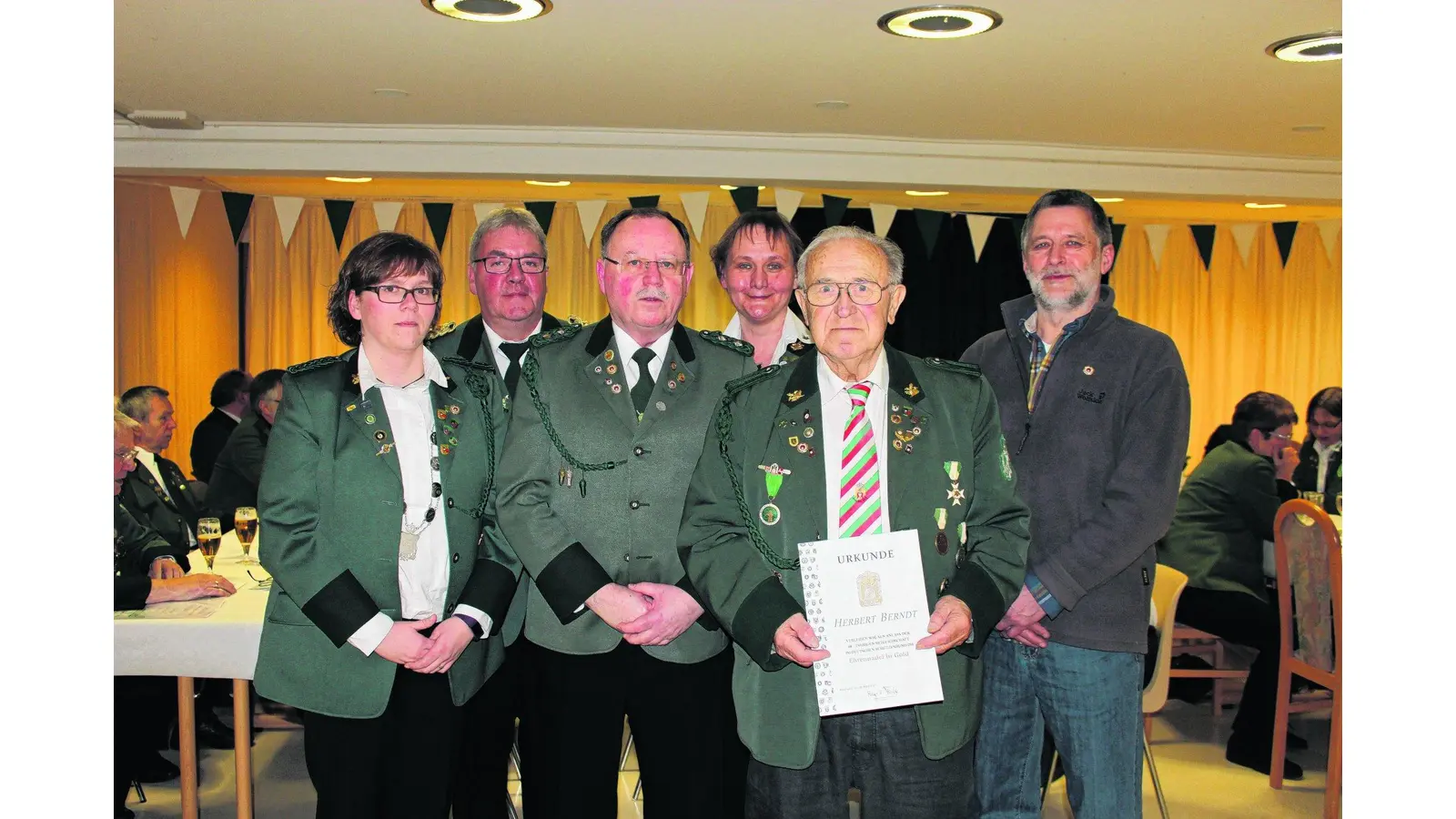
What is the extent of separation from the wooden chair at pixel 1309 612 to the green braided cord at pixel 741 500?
256cm

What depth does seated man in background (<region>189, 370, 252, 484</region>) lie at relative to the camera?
6.28 m

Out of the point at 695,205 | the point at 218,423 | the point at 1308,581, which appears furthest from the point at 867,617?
the point at 695,205

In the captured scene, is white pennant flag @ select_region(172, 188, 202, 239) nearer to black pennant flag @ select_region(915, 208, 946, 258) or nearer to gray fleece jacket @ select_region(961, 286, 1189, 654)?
black pennant flag @ select_region(915, 208, 946, 258)

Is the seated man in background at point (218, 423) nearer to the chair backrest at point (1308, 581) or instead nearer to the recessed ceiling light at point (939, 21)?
the recessed ceiling light at point (939, 21)

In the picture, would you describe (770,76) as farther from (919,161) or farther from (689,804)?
(689,804)

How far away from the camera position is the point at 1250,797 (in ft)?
13.6

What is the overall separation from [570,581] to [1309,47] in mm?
3617

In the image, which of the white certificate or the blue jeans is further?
the blue jeans

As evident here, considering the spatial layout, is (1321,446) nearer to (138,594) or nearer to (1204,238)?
(1204,238)

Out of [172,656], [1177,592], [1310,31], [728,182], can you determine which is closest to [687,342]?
[172,656]

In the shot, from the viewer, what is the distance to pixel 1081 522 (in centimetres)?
244

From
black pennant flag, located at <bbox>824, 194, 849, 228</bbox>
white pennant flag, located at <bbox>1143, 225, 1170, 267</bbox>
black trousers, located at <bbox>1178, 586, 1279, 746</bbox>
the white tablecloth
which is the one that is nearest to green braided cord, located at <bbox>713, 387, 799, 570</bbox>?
the white tablecloth

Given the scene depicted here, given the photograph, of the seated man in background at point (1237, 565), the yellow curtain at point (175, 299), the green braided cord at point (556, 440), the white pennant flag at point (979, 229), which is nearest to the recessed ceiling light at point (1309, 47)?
the seated man in background at point (1237, 565)

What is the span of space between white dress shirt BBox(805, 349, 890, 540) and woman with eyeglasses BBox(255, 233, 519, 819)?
2.38ft
